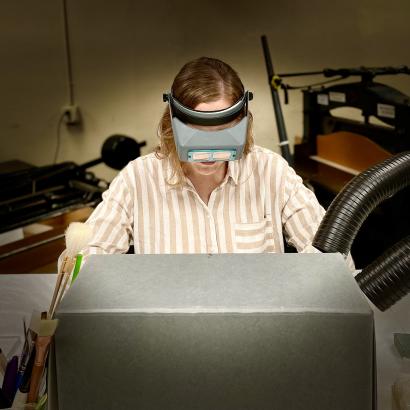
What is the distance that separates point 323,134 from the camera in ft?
10.2

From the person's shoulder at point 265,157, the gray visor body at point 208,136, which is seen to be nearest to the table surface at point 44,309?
the gray visor body at point 208,136

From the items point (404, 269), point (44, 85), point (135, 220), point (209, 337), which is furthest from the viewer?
point (44, 85)

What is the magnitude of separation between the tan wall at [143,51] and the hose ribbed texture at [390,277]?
3.06m

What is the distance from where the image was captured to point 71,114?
3928 millimetres

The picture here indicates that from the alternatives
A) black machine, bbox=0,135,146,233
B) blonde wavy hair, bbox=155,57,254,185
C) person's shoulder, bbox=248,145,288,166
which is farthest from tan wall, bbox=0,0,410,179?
blonde wavy hair, bbox=155,57,254,185

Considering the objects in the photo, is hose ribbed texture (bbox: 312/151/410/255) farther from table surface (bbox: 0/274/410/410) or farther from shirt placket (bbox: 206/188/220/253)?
shirt placket (bbox: 206/188/220/253)

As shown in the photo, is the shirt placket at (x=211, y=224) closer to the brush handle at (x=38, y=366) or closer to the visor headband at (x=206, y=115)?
the visor headband at (x=206, y=115)

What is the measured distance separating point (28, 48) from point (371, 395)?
375 cm

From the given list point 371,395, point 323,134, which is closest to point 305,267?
point 371,395

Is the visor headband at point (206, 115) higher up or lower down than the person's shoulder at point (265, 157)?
higher up

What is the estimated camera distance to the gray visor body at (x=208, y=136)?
878 millimetres

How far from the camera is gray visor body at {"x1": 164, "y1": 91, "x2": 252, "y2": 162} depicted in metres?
0.88

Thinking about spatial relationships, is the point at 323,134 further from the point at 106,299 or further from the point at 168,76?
the point at 106,299

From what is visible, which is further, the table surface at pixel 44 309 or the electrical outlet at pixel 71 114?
the electrical outlet at pixel 71 114
